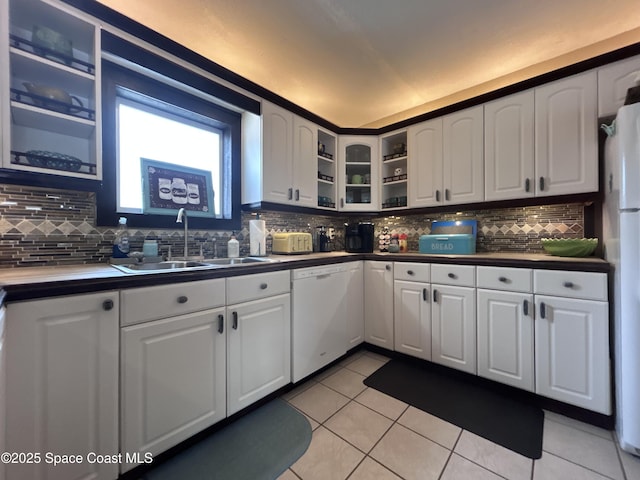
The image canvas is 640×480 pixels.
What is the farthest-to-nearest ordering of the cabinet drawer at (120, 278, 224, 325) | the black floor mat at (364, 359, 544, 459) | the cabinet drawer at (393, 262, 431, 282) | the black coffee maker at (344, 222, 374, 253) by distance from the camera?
1. the black coffee maker at (344, 222, 374, 253)
2. the cabinet drawer at (393, 262, 431, 282)
3. the black floor mat at (364, 359, 544, 459)
4. the cabinet drawer at (120, 278, 224, 325)

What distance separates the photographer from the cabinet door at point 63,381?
0.88 meters

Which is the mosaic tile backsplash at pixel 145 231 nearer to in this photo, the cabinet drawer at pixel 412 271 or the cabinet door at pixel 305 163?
the cabinet door at pixel 305 163

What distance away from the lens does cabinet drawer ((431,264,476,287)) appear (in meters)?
1.88

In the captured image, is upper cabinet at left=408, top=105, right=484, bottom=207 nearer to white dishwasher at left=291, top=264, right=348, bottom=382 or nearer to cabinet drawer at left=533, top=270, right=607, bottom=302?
cabinet drawer at left=533, top=270, right=607, bottom=302

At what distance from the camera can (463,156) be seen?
A: 2250mm

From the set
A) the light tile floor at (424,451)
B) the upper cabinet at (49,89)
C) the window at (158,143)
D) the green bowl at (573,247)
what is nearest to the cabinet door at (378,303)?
the light tile floor at (424,451)

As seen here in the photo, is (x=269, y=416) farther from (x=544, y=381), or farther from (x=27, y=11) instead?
(x=27, y=11)

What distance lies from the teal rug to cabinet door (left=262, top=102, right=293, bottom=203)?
1.55 m

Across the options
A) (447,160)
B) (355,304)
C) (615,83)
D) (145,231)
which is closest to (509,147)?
(447,160)

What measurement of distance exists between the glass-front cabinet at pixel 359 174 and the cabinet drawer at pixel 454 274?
3.38ft

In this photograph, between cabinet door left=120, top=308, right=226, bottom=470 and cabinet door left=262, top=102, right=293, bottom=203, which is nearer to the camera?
cabinet door left=120, top=308, right=226, bottom=470

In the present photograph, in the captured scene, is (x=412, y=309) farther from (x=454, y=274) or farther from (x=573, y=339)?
(x=573, y=339)

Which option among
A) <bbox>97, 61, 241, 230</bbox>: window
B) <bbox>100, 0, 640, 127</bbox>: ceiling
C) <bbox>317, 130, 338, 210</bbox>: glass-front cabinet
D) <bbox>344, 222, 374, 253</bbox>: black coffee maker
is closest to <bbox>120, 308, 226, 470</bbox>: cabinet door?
<bbox>97, 61, 241, 230</bbox>: window

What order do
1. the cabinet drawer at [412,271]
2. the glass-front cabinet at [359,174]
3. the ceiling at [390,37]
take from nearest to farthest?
the ceiling at [390,37] → the cabinet drawer at [412,271] → the glass-front cabinet at [359,174]
